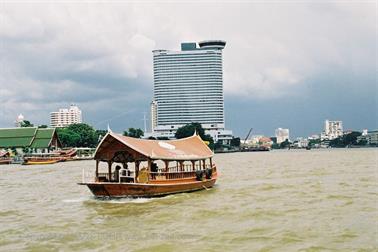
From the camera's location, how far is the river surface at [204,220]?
34.6 ft

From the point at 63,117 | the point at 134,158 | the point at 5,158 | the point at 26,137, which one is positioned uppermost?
the point at 63,117

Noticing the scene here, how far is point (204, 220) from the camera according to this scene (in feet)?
43.2

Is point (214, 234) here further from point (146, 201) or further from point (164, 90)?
point (164, 90)

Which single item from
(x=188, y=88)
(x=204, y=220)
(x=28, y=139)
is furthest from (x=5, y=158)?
(x=188, y=88)

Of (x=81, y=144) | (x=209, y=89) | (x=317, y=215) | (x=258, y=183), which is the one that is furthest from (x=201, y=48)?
(x=317, y=215)

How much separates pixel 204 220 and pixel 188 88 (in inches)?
4408

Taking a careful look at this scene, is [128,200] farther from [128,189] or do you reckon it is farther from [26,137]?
[26,137]

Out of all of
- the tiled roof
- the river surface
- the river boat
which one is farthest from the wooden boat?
the tiled roof

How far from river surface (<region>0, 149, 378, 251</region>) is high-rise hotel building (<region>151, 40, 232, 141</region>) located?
103 meters

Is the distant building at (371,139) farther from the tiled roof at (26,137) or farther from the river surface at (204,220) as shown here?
the river surface at (204,220)

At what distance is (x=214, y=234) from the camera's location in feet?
37.0

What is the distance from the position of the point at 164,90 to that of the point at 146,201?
109 metres

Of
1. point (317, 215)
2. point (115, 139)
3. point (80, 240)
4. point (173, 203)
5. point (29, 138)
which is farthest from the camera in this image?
point (29, 138)

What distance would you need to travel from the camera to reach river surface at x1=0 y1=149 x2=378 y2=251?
10.5 metres
